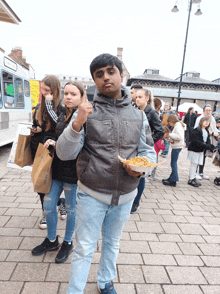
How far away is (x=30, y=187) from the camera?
4.29 metres

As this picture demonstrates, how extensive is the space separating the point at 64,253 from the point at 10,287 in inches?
22.8

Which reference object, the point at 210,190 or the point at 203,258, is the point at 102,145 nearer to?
the point at 203,258

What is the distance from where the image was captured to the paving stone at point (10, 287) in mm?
1866

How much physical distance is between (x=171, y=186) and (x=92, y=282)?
11.6 feet

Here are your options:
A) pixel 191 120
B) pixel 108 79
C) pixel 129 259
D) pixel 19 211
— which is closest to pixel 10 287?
pixel 129 259

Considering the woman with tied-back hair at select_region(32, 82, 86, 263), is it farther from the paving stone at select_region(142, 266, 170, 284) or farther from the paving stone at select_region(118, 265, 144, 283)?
the paving stone at select_region(142, 266, 170, 284)

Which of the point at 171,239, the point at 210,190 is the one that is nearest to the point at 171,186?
the point at 210,190

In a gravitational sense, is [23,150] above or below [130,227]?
above

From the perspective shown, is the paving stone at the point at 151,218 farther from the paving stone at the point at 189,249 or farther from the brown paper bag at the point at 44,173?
the brown paper bag at the point at 44,173

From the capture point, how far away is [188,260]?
2.45 meters

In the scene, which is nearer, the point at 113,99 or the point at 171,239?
the point at 113,99

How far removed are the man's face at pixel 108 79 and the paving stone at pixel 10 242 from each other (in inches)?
85.7

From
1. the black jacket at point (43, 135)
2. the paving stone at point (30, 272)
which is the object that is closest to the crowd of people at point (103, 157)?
the black jacket at point (43, 135)

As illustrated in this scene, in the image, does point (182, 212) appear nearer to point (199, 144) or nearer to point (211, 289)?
point (211, 289)
